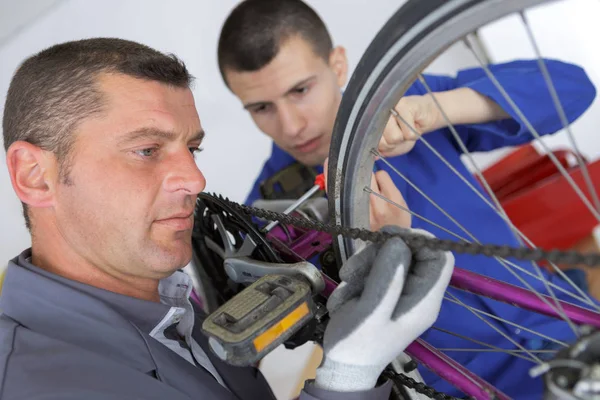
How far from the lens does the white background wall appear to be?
1.93 m

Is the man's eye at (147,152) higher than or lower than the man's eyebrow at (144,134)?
lower

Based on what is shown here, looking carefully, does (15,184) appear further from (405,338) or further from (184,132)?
(405,338)

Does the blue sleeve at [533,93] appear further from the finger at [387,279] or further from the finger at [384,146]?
the finger at [387,279]

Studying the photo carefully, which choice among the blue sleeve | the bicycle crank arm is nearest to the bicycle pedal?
the bicycle crank arm

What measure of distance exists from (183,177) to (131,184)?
2.3 inches

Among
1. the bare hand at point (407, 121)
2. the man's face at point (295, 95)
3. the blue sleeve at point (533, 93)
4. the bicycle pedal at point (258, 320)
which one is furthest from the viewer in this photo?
the man's face at point (295, 95)

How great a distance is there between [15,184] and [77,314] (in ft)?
0.58

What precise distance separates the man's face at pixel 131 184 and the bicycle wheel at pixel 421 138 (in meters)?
0.18

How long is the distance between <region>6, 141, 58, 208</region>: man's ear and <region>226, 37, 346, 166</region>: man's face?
431 mm

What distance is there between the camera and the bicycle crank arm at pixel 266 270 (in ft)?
2.08

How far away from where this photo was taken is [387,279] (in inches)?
19.6

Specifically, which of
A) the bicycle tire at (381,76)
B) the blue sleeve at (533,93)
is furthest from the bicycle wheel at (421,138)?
the blue sleeve at (533,93)

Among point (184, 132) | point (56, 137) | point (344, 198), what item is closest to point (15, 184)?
point (56, 137)

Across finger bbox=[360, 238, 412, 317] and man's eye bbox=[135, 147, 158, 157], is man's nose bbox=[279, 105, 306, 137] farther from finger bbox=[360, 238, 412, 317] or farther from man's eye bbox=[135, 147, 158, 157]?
finger bbox=[360, 238, 412, 317]
